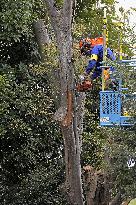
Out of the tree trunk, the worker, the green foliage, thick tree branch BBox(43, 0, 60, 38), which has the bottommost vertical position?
the green foliage

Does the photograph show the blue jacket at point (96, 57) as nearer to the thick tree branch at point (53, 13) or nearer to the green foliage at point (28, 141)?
the thick tree branch at point (53, 13)

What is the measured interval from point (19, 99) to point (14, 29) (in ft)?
4.65

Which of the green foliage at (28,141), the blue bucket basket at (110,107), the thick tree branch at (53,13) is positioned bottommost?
the green foliage at (28,141)

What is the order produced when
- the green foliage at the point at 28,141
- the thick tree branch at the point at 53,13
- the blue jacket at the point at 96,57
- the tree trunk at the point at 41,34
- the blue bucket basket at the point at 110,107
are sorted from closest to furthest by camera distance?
the thick tree branch at the point at 53,13 → the blue bucket basket at the point at 110,107 → the blue jacket at the point at 96,57 → the green foliage at the point at 28,141 → the tree trunk at the point at 41,34

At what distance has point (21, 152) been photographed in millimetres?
9609

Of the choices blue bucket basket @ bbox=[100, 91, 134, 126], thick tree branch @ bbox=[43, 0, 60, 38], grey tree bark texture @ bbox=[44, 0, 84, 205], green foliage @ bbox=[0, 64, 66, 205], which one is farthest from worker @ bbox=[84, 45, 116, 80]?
green foliage @ bbox=[0, 64, 66, 205]

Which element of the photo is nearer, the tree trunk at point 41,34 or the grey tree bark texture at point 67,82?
the grey tree bark texture at point 67,82

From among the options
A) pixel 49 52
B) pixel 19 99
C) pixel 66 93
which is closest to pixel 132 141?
pixel 66 93

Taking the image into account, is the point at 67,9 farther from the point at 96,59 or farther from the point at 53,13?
the point at 96,59

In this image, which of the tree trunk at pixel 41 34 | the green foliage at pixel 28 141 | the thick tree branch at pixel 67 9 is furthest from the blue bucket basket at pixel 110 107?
the tree trunk at pixel 41 34

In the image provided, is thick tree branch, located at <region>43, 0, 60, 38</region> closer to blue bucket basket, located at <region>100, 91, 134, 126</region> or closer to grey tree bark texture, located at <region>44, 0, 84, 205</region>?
grey tree bark texture, located at <region>44, 0, 84, 205</region>

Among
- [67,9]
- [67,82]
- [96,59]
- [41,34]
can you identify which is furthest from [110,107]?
[41,34]

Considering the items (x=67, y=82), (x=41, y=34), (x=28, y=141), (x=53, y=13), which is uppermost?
(x=53, y=13)

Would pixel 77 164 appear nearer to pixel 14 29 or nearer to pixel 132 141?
pixel 132 141
